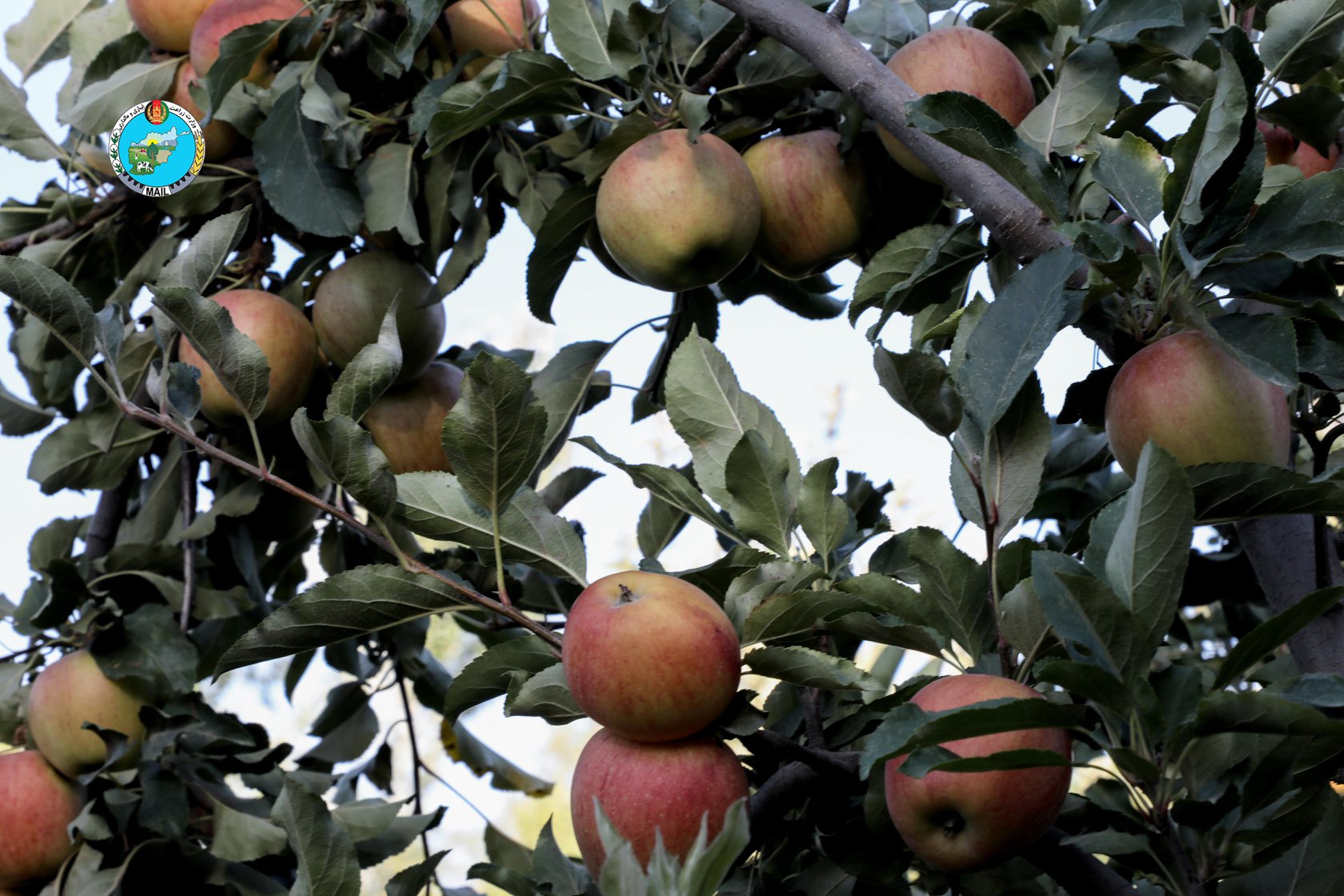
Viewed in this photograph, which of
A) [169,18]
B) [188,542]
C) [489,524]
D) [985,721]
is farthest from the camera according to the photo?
[169,18]

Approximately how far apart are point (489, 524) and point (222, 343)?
0.73 ft

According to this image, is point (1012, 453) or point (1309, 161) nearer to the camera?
point (1012, 453)

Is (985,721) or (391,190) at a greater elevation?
(391,190)

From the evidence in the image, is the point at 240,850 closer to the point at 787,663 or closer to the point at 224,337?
the point at 224,337

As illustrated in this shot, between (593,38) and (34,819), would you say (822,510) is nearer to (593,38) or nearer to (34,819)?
(593,38)

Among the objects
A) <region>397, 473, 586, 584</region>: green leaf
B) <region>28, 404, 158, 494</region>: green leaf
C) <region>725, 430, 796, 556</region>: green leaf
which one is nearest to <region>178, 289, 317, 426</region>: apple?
<region>28, 404, 158, 494</region>: green leaf

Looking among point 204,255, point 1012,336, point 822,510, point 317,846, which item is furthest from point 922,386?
point 204,255

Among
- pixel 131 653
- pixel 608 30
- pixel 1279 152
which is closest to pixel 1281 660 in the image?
pixel 1279 152

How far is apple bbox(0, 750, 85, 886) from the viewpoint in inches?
48.9

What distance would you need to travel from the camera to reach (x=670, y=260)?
3.60 feet

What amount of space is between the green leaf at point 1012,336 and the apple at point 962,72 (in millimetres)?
372

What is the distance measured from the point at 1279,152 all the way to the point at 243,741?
114cm

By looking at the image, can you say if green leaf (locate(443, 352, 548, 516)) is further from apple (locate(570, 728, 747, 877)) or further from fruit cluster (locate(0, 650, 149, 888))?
fruit cluster (locate(0, 650, 149, 888))

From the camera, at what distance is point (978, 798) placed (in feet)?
2.10
